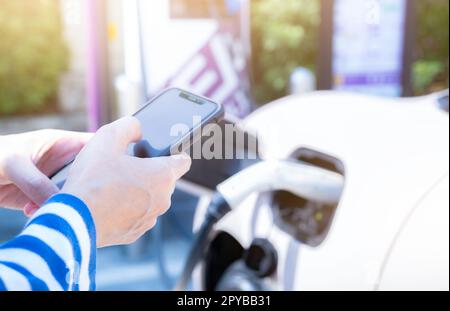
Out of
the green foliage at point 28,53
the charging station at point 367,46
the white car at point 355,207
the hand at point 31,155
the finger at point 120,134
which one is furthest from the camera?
the green foliage at point 28,53

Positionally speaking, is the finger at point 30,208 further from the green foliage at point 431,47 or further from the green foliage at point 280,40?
the green foliage at point 431,47

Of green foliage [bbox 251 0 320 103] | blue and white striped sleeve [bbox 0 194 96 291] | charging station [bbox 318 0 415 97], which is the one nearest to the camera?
blue and white striped sleeve [bbox 0 194 96 291]

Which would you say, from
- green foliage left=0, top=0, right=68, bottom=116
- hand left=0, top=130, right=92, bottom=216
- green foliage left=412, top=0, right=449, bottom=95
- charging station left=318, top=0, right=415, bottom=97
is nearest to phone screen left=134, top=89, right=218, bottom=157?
hand left=0, top=130, right=92, bottom=216

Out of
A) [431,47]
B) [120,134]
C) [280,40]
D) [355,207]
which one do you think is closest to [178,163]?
[120,134]

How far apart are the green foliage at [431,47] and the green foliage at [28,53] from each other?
4.35 metres

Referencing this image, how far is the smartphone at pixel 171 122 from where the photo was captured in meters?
1.03

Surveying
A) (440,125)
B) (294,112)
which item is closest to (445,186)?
(440,125)

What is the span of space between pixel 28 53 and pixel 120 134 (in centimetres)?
711

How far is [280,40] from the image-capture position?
29.3 ft

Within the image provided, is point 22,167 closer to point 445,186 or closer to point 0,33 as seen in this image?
point 445,186

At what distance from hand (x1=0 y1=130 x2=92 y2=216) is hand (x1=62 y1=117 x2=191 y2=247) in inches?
6.6

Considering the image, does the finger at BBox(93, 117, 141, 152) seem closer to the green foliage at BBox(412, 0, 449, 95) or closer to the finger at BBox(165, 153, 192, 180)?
the finger at BBox(165, 153, 192, 180)

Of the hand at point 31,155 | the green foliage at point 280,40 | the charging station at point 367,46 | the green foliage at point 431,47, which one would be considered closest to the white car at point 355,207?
the hand at point 31,155

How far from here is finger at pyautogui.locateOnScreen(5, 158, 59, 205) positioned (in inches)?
39.9
